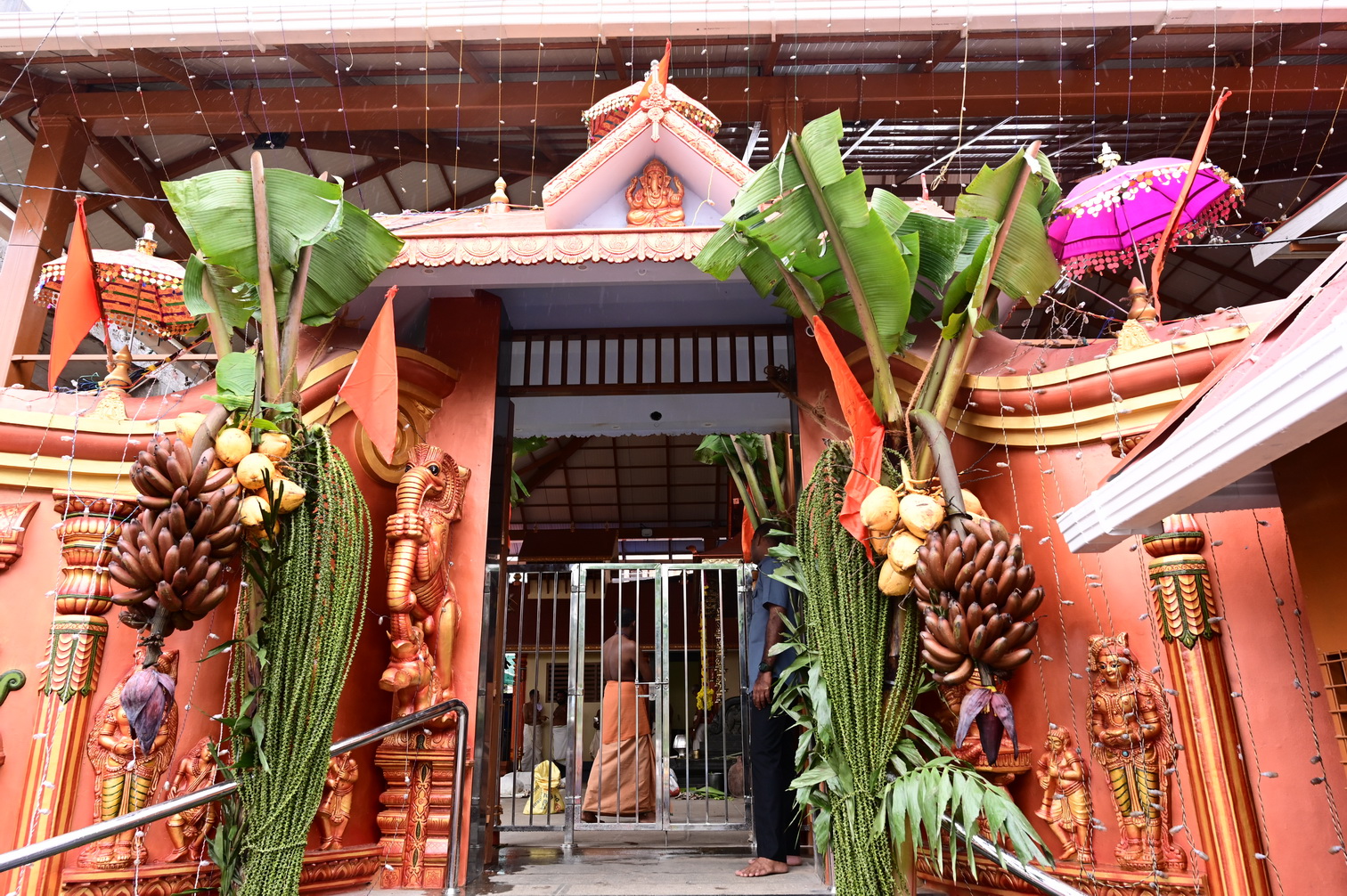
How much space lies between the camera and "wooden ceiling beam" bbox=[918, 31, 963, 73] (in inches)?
267

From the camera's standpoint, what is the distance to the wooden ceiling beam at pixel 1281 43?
21.9 ft

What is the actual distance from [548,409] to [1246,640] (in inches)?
160

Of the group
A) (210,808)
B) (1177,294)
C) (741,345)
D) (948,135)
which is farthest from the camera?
(1177,294)

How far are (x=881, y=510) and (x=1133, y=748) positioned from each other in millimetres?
1463

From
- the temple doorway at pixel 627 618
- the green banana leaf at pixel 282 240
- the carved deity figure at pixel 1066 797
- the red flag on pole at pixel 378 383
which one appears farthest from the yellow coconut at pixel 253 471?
the carved deity figure at pixel 1066 797

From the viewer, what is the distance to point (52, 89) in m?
7.65

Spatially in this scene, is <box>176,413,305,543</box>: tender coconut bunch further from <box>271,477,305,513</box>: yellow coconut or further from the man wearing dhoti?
the man wearing dhoti

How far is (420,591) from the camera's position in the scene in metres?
4.41

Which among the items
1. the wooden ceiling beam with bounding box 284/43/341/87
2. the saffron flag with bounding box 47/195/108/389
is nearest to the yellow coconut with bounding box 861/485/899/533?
the saffron flag with bounding box 47/195/108/389

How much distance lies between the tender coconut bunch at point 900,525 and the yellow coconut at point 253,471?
7.62 ft

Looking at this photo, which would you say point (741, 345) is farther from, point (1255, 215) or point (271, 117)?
point (1255, 215)

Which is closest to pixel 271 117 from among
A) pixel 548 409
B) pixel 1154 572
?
pixel 548 409

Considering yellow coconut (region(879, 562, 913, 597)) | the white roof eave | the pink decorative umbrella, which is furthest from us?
the pink decorative umbrella

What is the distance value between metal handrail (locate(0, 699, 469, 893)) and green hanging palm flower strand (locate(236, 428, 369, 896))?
0.16m
